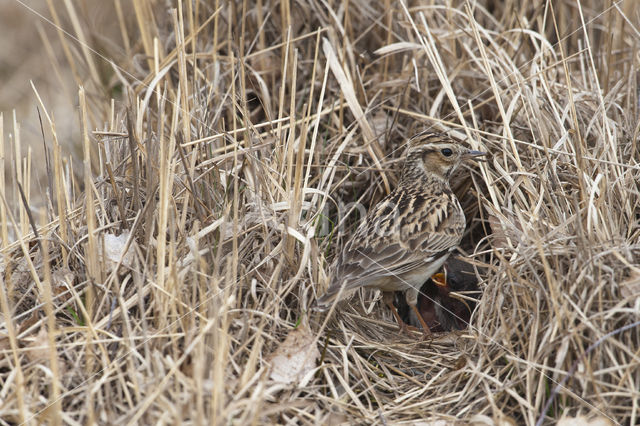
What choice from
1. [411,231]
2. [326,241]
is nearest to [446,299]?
[411,231]

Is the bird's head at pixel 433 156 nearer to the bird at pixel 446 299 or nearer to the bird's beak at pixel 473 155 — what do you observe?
the bird's beak at pixel 473 155

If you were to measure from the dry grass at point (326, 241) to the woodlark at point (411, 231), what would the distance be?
21 centimetres

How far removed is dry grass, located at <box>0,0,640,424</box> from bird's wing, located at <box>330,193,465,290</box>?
0.79ft

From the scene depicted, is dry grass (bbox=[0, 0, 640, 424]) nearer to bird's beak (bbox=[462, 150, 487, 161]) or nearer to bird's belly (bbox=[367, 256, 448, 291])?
bird's beak (bbox=[462, 150, 487, 161])

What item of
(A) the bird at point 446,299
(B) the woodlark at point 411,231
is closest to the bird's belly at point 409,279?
(B) the woodlark at point 411,231

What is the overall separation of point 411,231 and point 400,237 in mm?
110

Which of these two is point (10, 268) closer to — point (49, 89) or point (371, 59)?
point (371, 59)

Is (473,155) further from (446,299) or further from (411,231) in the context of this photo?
(446,299)

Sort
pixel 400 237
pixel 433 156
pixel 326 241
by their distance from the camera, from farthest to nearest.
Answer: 1. pixel 433 156
2. pixel 326 241
3. pixel 400 237

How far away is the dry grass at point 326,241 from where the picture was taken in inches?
147

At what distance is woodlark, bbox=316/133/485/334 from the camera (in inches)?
193

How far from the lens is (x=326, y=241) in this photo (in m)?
5.31

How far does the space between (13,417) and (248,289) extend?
56.1 inches

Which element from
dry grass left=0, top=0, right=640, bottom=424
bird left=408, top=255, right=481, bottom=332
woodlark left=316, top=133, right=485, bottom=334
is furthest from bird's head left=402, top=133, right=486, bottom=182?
bird left=408, top=255, right=481, bottom=332
